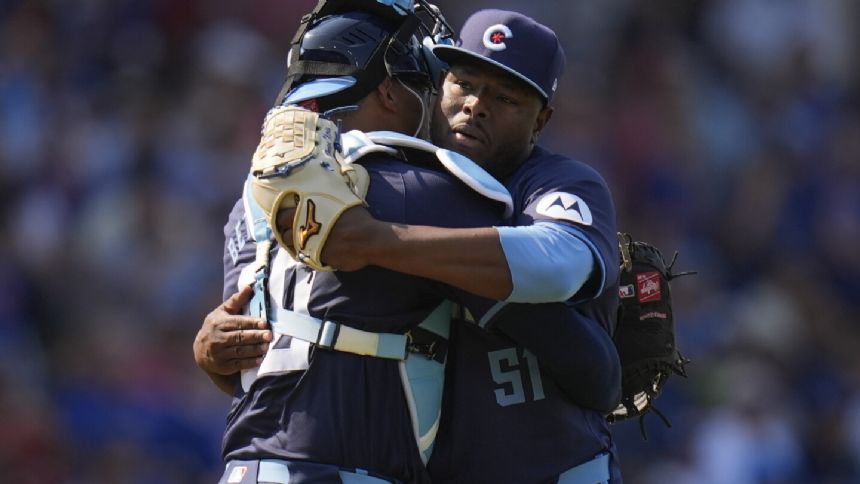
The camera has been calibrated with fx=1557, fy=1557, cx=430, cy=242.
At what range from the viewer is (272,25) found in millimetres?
10406

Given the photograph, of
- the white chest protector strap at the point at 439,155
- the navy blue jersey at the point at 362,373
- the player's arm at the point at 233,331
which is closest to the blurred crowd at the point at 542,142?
the player's arm at the point at 233,331

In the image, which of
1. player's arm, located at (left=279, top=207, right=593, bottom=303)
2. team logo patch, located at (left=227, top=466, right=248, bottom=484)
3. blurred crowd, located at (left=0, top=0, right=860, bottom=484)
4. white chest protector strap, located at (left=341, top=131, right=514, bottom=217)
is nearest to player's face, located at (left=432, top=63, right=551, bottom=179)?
white chest protector strap, located at (left=341, top=131, right=514, bottom=217)

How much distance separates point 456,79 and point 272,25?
6165 millimetres

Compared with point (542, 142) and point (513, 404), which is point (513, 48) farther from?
point (542, 142)

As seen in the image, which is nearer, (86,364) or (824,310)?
(86,364)

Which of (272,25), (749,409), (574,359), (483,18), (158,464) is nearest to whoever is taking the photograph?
(574,359)

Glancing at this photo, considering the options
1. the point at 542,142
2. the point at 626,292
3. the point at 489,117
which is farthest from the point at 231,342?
the point at 542,142

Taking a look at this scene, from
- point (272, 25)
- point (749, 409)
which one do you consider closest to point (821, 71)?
point (749, 409)

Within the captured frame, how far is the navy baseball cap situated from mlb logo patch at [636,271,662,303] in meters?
0.63

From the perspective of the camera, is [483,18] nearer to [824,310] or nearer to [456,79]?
[456,79]

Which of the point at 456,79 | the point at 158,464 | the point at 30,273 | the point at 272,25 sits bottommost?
the point at 158,464

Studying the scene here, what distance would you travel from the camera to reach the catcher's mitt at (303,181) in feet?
12.2

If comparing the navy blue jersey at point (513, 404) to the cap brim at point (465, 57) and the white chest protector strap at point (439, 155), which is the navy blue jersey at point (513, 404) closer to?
the white chest protector strap at point (439, 155)

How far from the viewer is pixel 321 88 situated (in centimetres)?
421
